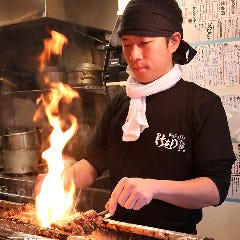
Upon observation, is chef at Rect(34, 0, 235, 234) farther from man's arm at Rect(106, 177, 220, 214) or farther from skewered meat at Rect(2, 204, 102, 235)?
skewered meat at Rect(2, 204, 102, 235)

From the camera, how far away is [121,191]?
1.89 metres

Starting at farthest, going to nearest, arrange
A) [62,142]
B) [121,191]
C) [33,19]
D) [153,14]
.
Result: [33,19] < [62,142] < [153,14] < [121,191]

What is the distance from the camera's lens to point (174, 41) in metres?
2.53

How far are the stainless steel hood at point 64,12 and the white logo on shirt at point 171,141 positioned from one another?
2374mm

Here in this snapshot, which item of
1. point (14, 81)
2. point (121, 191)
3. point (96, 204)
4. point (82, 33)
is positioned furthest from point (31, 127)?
point (121, 191)

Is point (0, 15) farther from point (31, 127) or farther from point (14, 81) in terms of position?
point (31, 127)

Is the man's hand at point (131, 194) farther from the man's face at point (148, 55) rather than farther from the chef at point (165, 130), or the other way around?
the man's face at point (148, 55)

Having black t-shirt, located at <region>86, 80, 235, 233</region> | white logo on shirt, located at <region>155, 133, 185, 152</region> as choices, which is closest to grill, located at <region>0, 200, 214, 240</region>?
black t-shirt, located at <region>86, 80, 235, 233</region>

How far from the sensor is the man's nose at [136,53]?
2.42 meters

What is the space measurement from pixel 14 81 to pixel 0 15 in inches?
49.6

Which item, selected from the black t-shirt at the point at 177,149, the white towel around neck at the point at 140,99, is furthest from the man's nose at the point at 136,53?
the black t-shirt at the point at 177,149

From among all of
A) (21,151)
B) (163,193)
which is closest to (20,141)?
(21,151)

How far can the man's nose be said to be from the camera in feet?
7.95

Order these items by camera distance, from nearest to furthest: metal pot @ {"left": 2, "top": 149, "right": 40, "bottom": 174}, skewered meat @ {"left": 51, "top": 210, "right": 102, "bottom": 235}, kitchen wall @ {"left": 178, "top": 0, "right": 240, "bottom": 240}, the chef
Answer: skewered meat @ {"left": 51, "top": 210, "right": 102, "bottom": 235} → the chef → kitchen wall @ {"left": 178, "top": 0, "right": 240, "bottom": 240} → metal pot @ {"left": 2, "top": 149, "right": 40, "bottom": 174}
